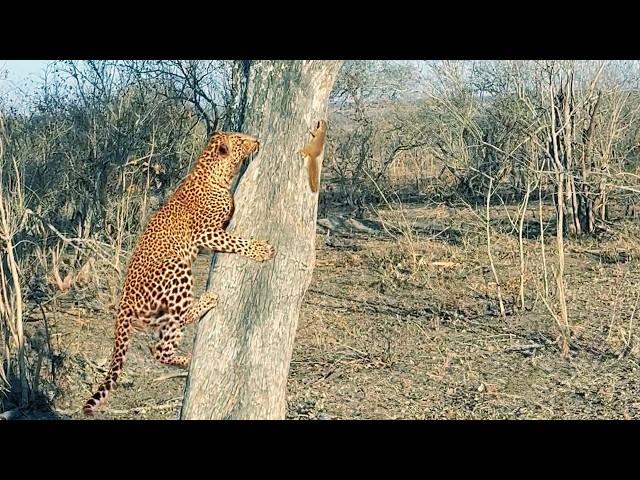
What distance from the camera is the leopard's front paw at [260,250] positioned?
428 cm

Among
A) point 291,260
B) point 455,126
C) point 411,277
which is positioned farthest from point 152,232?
point 455,126

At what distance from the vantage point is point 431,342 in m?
10.2

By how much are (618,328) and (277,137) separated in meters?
6.80

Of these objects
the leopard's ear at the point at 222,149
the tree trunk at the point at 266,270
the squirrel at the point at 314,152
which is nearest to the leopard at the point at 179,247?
the leopard's ear at the point at 222,149

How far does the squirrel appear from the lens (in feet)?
14.8

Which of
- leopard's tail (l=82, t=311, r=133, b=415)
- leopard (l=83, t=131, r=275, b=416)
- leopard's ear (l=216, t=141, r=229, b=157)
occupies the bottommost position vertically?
leopard's tail (l=82, t=311, r=133, b=415)

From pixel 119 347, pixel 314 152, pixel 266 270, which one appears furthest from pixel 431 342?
pixel 119 347

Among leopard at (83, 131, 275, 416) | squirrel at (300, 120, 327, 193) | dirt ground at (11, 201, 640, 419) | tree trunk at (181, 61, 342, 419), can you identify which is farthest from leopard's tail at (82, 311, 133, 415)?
dirt ground at (11, 201, 640, 419)

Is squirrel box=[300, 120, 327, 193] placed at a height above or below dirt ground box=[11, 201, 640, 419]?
above

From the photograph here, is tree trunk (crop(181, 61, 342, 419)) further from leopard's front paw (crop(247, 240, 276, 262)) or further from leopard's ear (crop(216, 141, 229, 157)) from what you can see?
leopard's ear (crop(216, 141, 229, 157))

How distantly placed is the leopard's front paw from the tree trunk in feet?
0.42

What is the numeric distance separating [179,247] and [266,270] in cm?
60

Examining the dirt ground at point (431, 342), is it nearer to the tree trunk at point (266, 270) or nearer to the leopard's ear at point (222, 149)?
the tree trunk at point (266, 270)

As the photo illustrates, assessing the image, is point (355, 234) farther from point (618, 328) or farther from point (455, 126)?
point (618, 328)
